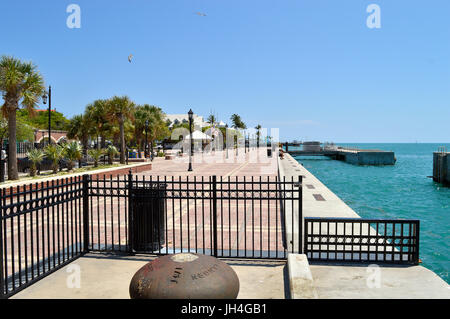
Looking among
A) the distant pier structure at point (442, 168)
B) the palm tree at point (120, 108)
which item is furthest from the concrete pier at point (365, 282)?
the distant pier structure at point (442, 168)

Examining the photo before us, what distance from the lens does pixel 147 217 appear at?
271 inches

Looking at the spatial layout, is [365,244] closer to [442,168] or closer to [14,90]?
[14,90]

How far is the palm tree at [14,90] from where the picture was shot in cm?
1820

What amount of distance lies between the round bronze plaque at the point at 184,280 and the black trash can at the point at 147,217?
2.92m

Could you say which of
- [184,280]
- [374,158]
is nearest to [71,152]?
[184,280]

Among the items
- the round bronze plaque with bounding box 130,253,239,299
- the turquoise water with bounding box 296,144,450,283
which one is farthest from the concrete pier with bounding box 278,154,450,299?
the turquoise water with bounding box 296,144,450,283

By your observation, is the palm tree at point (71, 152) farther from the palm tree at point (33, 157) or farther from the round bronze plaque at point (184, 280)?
the round bronze plaque at point (184, 280)

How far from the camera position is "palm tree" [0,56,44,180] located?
1820cm

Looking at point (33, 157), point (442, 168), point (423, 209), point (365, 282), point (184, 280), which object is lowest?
point (423, 209)

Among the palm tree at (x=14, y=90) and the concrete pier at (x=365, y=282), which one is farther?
the palm tree at (x=14, y=90)

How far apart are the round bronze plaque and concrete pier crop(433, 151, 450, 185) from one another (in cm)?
4267

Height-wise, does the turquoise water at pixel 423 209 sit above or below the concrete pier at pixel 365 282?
below

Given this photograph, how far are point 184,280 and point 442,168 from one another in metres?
44.6

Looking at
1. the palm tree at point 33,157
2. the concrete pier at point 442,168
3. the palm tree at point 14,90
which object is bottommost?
the concrete pier at point 442,168
